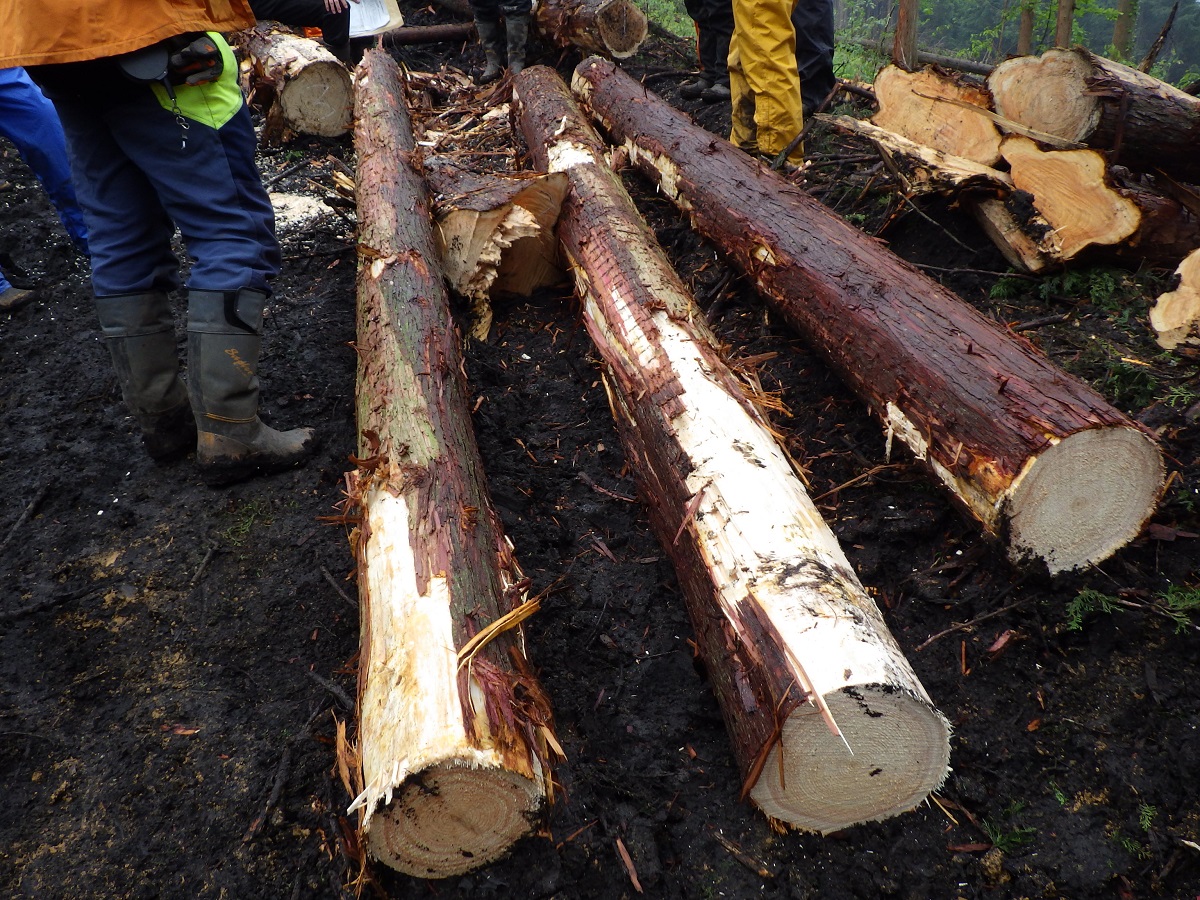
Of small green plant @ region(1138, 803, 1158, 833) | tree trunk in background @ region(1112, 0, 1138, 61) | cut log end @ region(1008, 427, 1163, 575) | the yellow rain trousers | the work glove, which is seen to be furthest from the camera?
tree trunk in background @ region(1112, 0, 1138, 61)

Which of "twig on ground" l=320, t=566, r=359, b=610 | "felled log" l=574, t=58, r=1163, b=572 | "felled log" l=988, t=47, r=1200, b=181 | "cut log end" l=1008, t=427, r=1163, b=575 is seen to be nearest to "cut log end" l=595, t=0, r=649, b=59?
"felled log" l=574, t=58, r=1163, b=572

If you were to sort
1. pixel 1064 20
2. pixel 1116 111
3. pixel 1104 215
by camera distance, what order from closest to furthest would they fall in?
pixel 1104 215, pixel 1116 111, pixel 1064 20

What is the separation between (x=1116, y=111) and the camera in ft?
11.6

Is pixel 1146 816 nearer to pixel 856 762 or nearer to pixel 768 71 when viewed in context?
pixel 856 762

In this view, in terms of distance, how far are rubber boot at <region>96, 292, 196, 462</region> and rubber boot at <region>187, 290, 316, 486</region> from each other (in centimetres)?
19

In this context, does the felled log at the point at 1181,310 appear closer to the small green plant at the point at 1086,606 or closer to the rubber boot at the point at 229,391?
the small green plant at the point at 1086,606

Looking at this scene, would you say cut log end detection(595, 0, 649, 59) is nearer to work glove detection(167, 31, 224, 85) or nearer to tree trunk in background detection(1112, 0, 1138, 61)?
work glove detection(167, 31, 224, 85)

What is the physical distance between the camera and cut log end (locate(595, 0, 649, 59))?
6691 mm

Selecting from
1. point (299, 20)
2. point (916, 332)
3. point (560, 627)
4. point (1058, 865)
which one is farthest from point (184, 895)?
point (299, 20)

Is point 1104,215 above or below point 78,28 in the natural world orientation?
below

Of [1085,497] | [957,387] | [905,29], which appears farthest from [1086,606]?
[905,29]

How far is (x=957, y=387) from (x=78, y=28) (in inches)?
114

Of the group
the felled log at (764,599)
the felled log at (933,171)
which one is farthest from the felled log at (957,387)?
the felled log at (933,171)

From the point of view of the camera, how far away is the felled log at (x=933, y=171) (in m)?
3.56
